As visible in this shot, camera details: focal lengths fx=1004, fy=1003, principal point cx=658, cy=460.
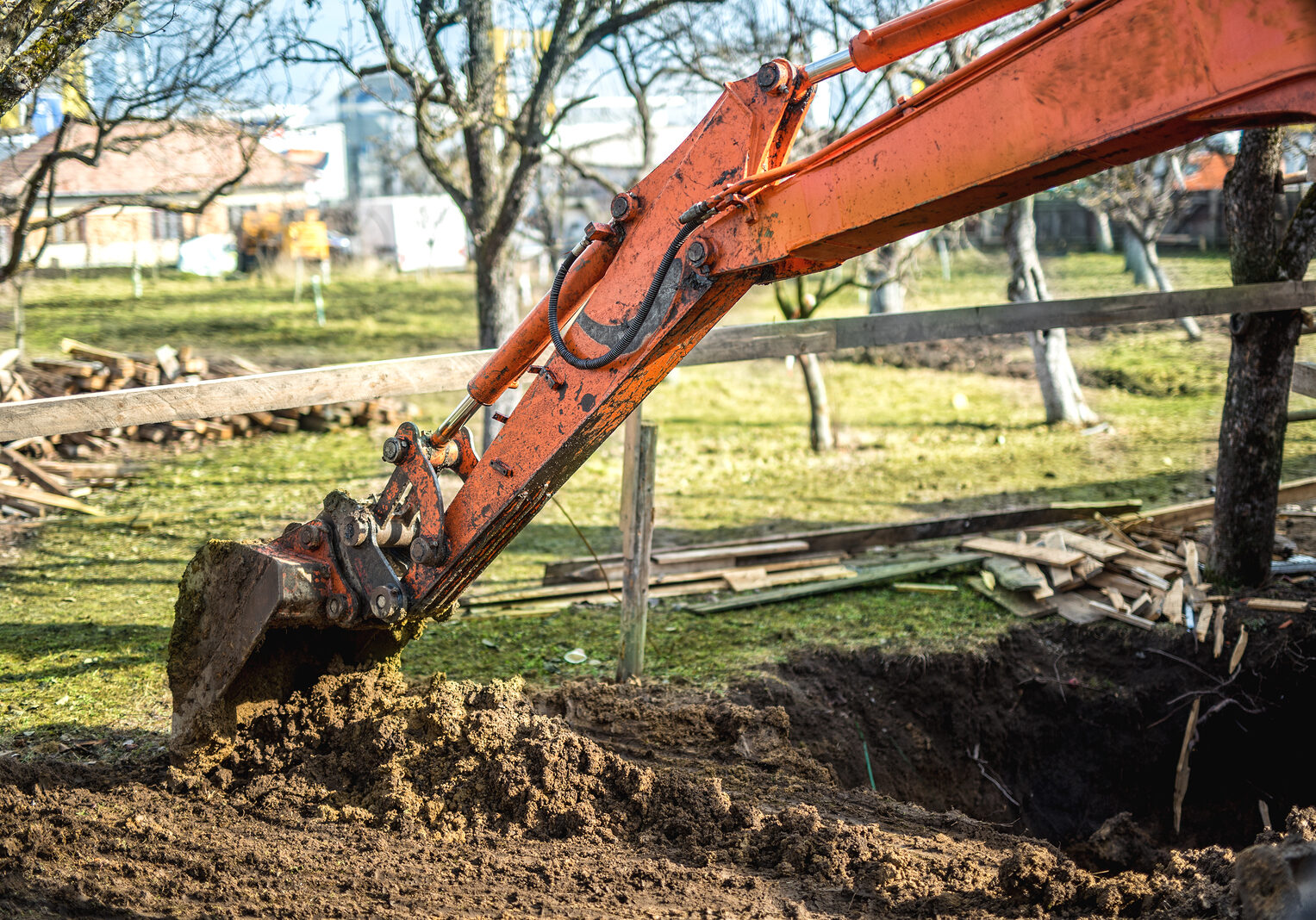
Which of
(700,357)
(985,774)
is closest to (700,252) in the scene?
(700,357)

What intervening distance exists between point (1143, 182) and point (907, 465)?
808cm

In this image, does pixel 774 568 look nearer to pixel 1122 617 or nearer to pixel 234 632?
pixel 1122 617

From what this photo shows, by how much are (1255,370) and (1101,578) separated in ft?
5.51

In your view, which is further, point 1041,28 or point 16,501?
point 16,501

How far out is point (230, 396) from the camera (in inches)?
183

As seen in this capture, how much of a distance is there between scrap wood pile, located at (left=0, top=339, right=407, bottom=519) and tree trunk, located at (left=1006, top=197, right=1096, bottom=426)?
839cm

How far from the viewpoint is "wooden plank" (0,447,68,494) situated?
9.52m

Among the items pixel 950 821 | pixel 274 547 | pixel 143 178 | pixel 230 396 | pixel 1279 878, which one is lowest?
pixel 950 821

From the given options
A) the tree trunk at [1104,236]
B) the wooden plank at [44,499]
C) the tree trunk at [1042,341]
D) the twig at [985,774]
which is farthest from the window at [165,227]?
the twig at [985,774]

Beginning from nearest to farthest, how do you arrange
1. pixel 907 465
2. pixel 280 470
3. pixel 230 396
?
pixel 230 396, pixel 280 470, pixel 907 465

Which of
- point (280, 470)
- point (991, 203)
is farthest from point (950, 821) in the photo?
point (280, 470)

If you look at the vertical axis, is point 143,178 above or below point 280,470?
above

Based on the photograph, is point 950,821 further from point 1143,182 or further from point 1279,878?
point 1143,182

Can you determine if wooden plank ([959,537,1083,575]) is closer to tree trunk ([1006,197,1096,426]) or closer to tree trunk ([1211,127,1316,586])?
tree trunk ([1211,127,1316,586])
